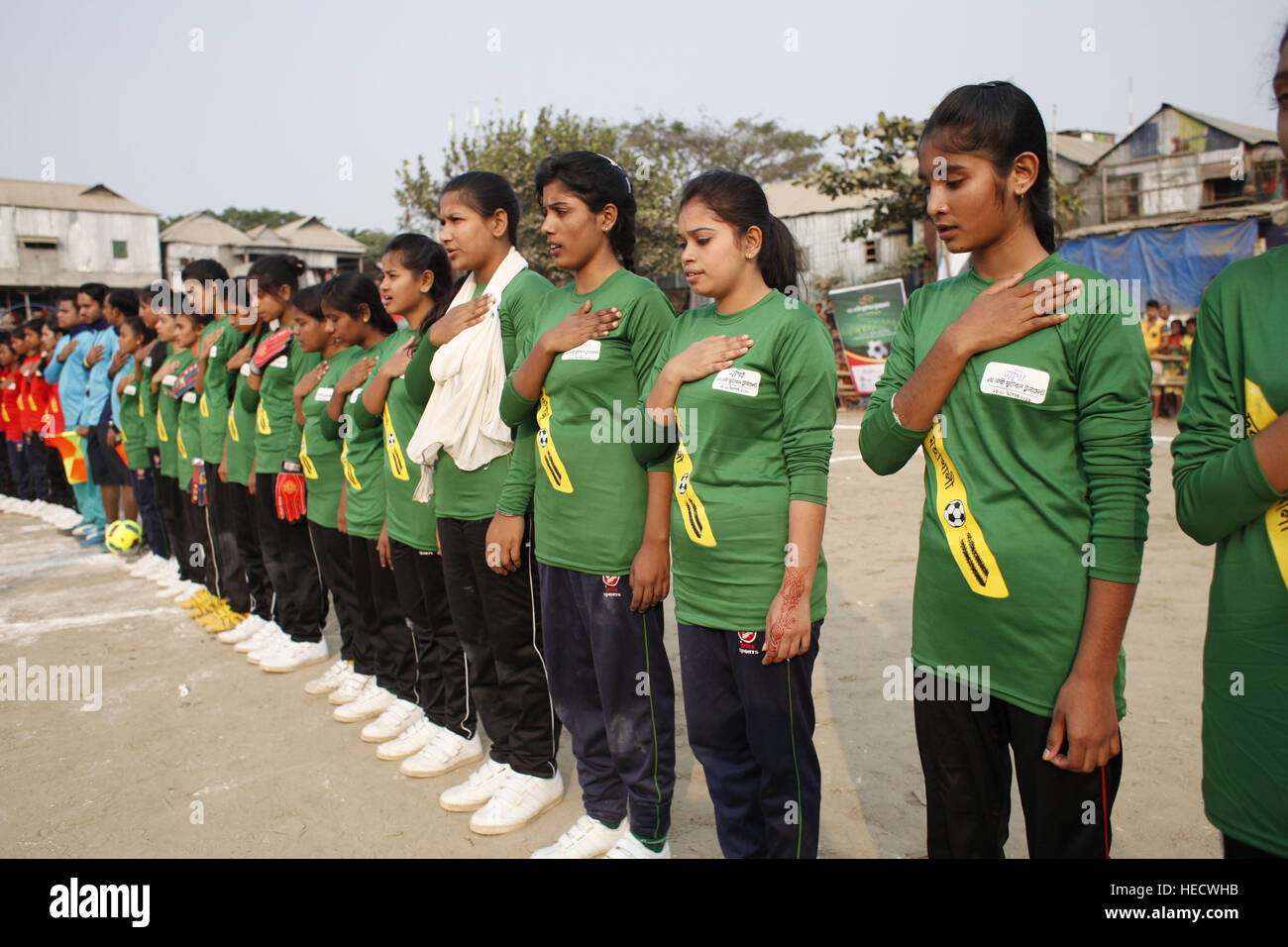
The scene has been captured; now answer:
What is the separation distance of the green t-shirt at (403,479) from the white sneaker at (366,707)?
3.47 feet

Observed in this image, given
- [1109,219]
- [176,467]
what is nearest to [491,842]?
[176,467]

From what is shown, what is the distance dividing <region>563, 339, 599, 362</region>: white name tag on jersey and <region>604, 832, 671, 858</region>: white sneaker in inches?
61.9

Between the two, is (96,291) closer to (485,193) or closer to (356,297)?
(356,297)

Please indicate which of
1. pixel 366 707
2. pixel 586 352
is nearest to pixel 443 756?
pixel 366 707

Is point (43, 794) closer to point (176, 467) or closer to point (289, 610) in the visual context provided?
point (289, 610)

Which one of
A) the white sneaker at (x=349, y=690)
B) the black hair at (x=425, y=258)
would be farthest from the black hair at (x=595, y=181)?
the white sneaker at (x=349, y=690)

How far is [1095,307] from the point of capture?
1.73m

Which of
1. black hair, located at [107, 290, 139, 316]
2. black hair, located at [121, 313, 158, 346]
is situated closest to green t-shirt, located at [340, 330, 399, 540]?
black hair, located at [121, 313, 158, 346]

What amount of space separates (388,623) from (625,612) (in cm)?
191

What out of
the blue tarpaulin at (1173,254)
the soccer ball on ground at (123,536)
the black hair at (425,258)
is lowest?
the soccer ball on ground at (123,536)

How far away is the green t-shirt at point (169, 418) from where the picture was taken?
21.0 ft

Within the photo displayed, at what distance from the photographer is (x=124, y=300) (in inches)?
320

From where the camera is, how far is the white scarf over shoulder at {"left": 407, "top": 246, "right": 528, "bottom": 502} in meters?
3.32

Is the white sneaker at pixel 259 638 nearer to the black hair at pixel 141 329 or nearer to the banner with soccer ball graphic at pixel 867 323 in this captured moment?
the black hair at pixel 141 329
